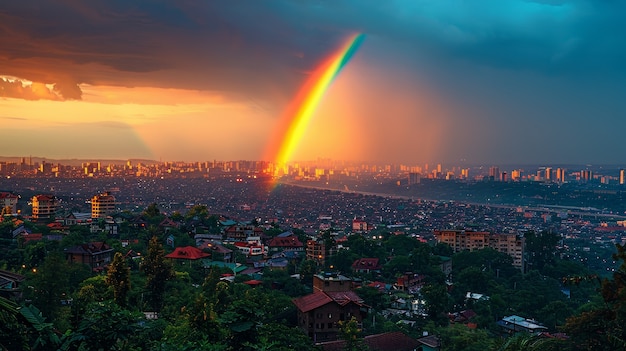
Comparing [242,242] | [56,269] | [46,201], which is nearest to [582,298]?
[242,242]

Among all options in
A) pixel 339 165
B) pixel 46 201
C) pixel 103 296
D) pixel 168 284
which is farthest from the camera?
pixel 339 165

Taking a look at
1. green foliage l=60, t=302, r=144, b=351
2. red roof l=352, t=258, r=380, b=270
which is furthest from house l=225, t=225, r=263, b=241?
green foliage l=60, t=302, r=144, b=351

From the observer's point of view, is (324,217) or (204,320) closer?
(204,320)

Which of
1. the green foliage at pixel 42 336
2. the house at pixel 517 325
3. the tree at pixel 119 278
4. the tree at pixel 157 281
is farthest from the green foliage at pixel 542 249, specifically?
→ the green foliage at pixel 42 336

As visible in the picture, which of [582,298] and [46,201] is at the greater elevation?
A: [46,201]

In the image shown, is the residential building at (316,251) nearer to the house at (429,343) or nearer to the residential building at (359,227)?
the house at (429,343)

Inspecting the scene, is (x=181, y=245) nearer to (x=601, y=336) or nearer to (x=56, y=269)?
(x=56, y=269)

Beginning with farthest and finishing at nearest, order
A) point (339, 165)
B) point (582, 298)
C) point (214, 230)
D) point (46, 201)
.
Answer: point (339, 165) < point (46, 201) < point (214, 230) < point (582, 298)
